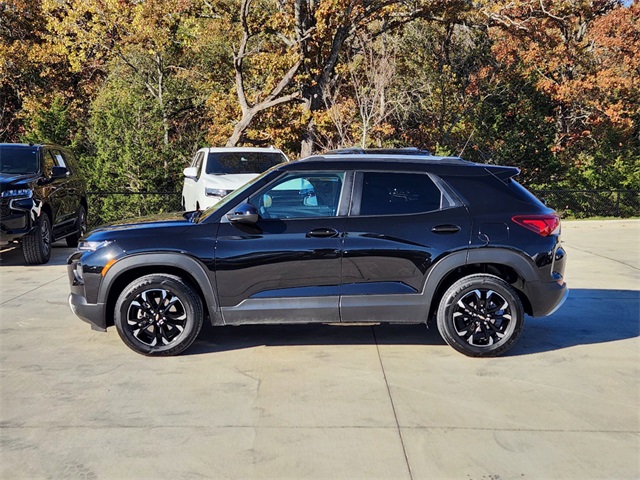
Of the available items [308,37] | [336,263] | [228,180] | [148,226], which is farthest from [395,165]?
[308,37]

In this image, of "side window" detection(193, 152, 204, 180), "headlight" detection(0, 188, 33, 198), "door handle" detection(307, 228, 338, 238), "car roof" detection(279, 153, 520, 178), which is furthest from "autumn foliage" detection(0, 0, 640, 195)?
"door handle" detection(307, 228, 338, 238)

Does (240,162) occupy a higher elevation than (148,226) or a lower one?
higher

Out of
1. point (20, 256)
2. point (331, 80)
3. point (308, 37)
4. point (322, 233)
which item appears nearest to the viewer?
point (322, 233)

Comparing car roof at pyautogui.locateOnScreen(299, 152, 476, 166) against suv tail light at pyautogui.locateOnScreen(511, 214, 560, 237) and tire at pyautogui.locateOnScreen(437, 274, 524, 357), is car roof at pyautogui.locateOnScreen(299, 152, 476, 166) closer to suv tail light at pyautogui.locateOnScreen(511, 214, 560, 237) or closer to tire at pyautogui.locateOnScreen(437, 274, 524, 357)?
suv tail light at pyautogui.locateOnScreen(511, 214, 560, 237)

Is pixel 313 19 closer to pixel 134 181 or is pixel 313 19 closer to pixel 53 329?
pixel 134 181

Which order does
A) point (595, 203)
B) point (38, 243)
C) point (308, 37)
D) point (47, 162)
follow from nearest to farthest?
point (38, 243) < point (47, 162) < point (308, 37) < point (595, 203)

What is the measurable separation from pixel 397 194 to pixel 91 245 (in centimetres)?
272

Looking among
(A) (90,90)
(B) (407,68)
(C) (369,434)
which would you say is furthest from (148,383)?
(A) (90,90)

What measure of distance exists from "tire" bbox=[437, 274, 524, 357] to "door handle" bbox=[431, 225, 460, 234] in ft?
1.39

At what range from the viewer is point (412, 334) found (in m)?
6.84

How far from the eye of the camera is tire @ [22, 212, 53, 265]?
10.9 m

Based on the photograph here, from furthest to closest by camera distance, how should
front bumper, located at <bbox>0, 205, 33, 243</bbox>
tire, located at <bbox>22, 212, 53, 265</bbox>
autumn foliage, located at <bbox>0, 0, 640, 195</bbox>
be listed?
autumn foliage, located at <bbox>0, 0, 640, 195</bbox> < tire, located at <bbox>22, 212, 53, 265</bbox> < front bumper, located at <bbox>0, 205, 33, 243</bbox>

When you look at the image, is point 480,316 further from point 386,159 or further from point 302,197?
point 302,197

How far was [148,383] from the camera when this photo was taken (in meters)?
5.37
